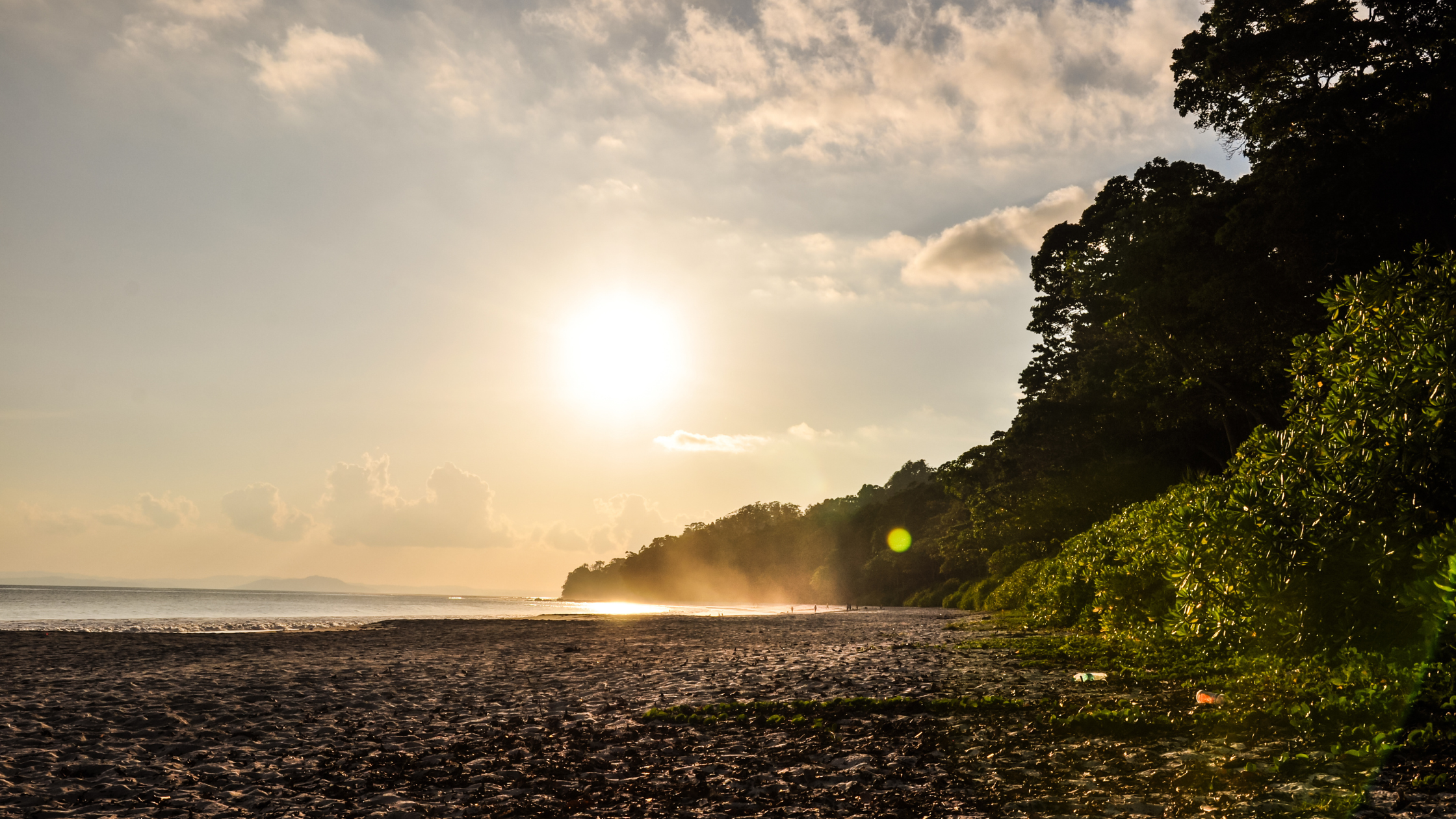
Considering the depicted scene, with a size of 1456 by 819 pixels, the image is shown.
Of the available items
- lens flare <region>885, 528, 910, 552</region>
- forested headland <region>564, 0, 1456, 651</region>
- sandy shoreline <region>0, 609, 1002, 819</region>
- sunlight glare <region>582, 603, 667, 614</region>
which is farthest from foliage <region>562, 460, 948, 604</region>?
sandy shoreline <region>0, 609, 1002, 819</region>

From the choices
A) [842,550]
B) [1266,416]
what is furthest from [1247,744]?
[842,550]

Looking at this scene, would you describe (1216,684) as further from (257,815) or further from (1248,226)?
(1248,226)

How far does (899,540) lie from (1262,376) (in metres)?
86.4

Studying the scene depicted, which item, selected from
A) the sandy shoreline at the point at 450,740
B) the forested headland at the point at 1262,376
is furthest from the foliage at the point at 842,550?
the sandy shoreline at the point at 450,740

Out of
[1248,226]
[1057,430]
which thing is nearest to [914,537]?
[1057,430]

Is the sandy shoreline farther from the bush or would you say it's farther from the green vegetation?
the bush

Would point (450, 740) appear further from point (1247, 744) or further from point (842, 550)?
point (842, 550)

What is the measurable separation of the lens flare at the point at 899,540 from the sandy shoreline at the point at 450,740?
95772mm

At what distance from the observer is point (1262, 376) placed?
31750 mm

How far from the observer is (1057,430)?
47.9 metres

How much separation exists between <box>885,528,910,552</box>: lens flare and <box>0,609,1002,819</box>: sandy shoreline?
95.8m

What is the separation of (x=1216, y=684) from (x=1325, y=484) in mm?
4209

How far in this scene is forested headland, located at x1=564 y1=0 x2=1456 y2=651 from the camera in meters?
8.94

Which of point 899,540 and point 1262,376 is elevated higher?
point 1262,376
